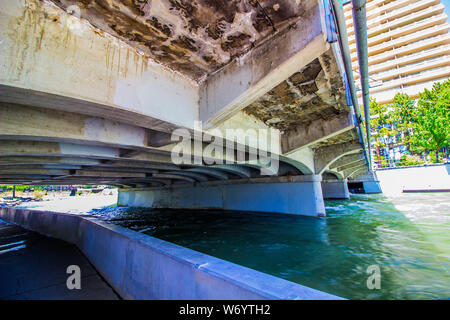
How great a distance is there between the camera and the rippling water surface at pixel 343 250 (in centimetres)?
437

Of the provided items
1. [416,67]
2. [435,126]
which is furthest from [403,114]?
[416,67]

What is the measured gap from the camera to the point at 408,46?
193ft

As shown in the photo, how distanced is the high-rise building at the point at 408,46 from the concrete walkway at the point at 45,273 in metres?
68.3

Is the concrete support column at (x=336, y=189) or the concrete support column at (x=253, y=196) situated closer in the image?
the concrete support column at (x=253, y=196)

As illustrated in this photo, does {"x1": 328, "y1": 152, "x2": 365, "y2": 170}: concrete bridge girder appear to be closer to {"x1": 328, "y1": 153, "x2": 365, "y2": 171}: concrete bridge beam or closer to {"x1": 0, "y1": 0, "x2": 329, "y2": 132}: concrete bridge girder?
{"x1": 328, "y1": 153, "x2": 365, "y2": 171}: concrete bridge beam

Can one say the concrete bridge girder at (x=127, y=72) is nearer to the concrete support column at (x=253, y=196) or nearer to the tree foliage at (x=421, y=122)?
the concrete support column at (x=253, y=196)

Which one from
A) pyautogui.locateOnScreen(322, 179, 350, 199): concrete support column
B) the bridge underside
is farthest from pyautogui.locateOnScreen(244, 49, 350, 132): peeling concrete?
pyautogui.locateOnScreen(322, 179, 350, 199): concrete support column

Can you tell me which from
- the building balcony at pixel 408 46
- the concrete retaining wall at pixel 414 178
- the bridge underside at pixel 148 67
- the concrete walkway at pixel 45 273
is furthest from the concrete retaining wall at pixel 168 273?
the building balcony at pixel 408 46

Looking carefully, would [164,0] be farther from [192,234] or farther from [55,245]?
[192,234]

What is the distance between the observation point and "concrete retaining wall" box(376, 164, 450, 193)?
26734mm

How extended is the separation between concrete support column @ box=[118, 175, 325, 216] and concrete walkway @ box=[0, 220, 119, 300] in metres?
10.9

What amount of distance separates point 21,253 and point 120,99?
6.38 metres

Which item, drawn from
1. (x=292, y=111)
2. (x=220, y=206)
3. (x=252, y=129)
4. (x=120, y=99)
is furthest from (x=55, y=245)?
(x=220, y=206)

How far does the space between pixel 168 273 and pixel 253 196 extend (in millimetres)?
12556
